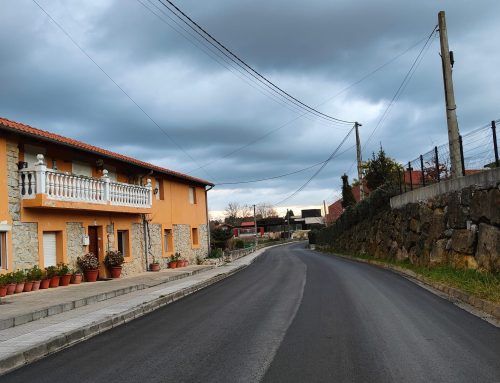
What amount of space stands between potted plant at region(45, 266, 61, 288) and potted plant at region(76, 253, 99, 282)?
1.89 m

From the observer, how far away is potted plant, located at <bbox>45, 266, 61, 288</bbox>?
54.0 ft

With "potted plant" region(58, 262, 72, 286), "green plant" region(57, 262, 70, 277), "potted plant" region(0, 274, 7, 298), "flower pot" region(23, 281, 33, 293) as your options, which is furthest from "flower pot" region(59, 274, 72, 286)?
"potted plant" region(0, 274, 7, 298)

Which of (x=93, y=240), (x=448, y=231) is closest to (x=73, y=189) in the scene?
(x=93, y=240)

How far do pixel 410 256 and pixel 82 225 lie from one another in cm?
1379

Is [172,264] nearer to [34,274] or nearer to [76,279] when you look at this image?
[76,279]

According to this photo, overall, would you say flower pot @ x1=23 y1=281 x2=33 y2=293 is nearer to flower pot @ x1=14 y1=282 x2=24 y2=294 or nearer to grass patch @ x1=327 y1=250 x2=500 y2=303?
flower pot @ x1=14 y1=282 x2=24 y2=294

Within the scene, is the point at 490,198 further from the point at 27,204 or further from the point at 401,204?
the point at 27,204

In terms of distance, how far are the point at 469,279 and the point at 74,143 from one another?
49.0 feet

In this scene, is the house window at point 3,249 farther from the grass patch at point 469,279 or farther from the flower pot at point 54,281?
the grass patch at point 469,279

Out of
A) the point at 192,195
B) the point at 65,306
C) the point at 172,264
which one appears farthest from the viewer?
the point at 192,195

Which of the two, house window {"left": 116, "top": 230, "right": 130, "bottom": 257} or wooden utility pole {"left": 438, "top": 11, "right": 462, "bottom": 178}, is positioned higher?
wooden utility pole {"left": 438, "top": 11, "right": 462, "bottom": 178}

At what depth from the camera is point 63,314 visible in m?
11.3

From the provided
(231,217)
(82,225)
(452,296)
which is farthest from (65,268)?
(231,217)

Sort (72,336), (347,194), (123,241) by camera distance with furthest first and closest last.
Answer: (347,194) < (123,241) < (72,336)
